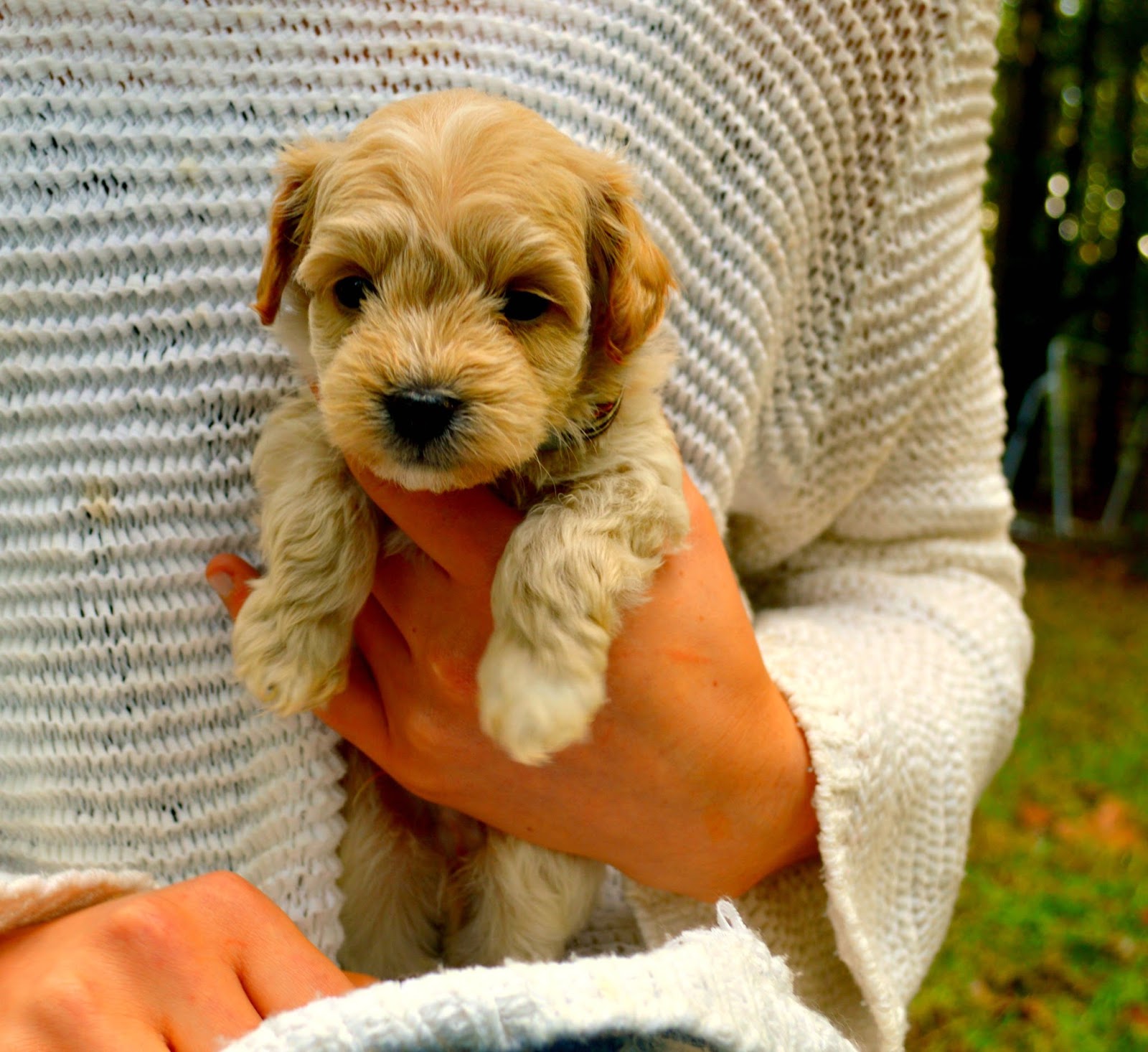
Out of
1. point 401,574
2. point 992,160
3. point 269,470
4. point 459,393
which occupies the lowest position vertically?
point 992,160

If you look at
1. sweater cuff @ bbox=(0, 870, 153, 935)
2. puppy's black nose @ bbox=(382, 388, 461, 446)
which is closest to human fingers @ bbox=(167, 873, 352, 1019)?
sweater cuff @ bbox=(0, 870, 153, 935)

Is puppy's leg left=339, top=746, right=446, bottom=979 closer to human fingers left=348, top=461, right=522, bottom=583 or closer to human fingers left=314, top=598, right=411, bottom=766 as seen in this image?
human fingers left=314, top=598, right=411, bottom=766

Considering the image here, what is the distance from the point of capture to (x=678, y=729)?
1414mm

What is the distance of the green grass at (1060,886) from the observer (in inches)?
132

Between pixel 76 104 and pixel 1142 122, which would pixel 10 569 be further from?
pixel 1142 122

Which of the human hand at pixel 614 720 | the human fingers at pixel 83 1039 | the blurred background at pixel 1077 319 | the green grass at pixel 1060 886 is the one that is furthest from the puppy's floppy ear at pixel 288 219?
the blurred background at pixel 1077 319

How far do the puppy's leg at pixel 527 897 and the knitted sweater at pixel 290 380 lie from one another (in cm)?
12

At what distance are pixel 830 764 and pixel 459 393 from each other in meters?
0.77

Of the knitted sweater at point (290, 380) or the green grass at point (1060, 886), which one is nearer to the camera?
the knitted sweater at point (290, 380)

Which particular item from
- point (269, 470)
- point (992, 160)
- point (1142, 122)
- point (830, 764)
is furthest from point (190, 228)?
point (1142, 122)

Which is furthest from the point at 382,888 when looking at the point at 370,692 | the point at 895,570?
the point at 895,570

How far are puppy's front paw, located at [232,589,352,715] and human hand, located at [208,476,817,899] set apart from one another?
69 millimetres

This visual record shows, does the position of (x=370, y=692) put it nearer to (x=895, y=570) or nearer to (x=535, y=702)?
(x=535, y=702)

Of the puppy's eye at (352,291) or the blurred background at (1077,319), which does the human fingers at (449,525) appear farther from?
the blurred background at (1077,319)
